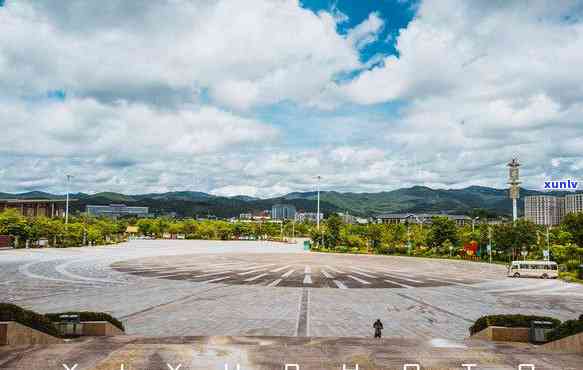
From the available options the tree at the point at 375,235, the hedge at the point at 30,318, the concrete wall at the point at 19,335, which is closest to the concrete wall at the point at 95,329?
the hedge at the point at 30,318

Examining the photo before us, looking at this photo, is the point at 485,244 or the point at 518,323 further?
the point at 485,244

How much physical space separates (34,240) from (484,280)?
3386 inches

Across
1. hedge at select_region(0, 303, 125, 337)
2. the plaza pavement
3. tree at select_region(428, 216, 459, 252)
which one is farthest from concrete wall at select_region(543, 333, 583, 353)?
tree at select_region(428, 216, 459, 252)

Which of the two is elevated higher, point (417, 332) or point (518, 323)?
point (518, 323)

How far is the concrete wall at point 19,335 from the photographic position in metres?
12.3

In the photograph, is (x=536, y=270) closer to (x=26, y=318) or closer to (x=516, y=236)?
(x=516, y=236)

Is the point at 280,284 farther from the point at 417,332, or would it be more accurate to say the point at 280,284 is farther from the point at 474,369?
the point at 474,369

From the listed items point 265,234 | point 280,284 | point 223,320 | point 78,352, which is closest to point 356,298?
point 280,284

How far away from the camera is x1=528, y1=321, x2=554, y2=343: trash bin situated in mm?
14227

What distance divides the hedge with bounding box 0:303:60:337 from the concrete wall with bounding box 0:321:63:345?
0.49 feet

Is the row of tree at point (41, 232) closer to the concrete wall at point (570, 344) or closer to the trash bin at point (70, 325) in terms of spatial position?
the trash bin at point (70, 325)

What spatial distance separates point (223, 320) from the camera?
19328mm

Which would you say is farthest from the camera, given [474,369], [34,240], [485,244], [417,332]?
[34,240]

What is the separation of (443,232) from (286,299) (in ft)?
172
